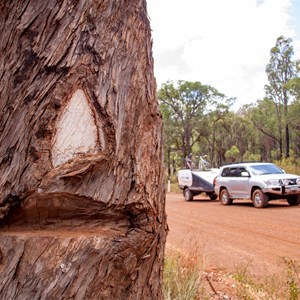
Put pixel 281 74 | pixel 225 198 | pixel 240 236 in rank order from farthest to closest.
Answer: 1. pixel 281 74
2. pixel 225 198
3. pixel 240 236

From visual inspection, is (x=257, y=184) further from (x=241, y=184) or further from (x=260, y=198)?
(x=241, y=184)

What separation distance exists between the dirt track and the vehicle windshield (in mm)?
2465

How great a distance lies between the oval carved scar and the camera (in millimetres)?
2150

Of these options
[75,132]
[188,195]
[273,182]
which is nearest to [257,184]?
[273,182]

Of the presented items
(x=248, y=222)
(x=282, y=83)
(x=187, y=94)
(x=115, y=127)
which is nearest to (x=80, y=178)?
(x=115, y=127)

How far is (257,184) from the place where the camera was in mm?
15102

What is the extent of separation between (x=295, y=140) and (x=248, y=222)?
3987 cm

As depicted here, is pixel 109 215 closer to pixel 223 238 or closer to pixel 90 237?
pixel 90 237

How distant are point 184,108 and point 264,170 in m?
31.4

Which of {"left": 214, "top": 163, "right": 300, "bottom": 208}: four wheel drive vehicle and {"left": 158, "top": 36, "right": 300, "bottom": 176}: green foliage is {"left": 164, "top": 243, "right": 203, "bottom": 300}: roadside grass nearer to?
{"left": 214, "top": 163, "right": 300, "bottom": 208}: four wheel drive vehicle

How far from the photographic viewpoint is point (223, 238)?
29.7ft

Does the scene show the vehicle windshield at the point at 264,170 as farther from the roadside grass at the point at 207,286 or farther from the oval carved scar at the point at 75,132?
the oval carved scar at the point at 75,132

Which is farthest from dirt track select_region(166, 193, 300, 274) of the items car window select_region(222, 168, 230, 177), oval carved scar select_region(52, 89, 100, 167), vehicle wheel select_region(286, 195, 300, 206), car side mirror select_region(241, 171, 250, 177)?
oval carved scar select_region(52, 89, 100, 167)

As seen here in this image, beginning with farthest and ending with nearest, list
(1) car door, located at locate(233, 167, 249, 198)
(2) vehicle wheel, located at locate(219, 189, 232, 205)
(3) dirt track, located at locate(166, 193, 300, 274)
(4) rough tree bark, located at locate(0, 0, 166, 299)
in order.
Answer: (2) vehicle wheel, located at locate(219, 189, 232, 205) → (1) car door, located at locate(233, 167, 249, 198) → (3) dirt track, located at locate(166, 193, 300, 274) → (4) rough tree bark, located at locate(0, 0, 166, 299)
